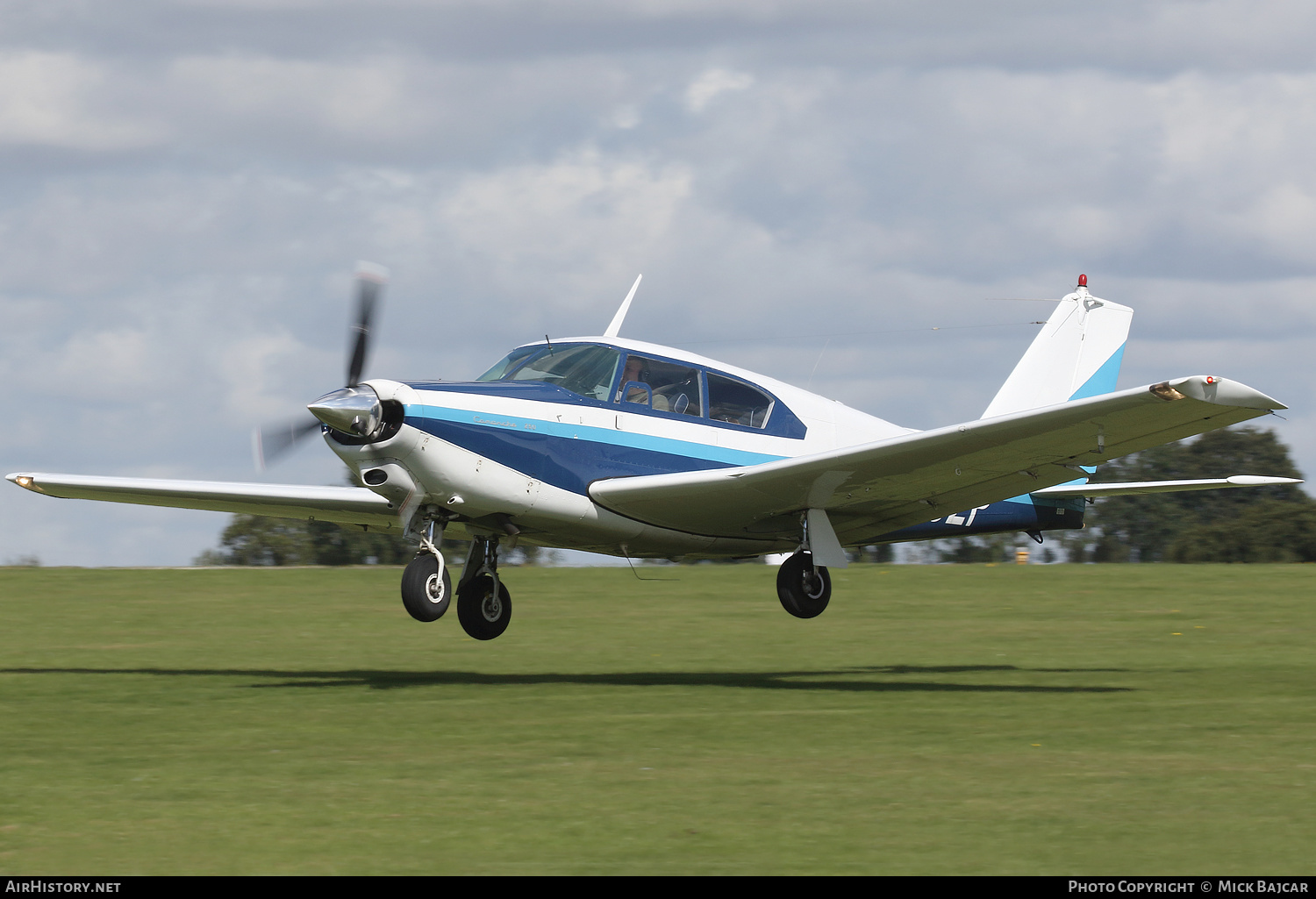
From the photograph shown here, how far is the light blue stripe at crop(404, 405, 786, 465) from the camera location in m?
13.3

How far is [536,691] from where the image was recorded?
13094mm

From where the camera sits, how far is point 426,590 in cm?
1282

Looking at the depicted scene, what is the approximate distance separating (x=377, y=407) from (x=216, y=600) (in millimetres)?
12874

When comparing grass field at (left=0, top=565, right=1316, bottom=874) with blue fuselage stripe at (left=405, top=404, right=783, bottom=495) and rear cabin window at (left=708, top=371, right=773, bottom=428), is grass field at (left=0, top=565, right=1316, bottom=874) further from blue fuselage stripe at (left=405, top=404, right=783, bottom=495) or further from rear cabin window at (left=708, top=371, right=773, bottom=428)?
rear cabin window at (left=708, top=371, right=773, bottom=428)

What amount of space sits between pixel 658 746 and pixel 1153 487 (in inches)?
335

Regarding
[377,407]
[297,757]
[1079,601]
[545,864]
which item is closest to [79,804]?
[297,757]

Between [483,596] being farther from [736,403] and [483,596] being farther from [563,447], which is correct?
[736,403]

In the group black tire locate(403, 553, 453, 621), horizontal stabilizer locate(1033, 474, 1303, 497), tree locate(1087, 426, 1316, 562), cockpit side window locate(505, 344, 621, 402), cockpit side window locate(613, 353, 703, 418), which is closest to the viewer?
black tire locate(403, 553, 453, 621)

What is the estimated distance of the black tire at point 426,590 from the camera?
42.0 feet

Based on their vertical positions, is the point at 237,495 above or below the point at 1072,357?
below

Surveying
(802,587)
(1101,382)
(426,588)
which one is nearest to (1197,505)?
(1101,382)

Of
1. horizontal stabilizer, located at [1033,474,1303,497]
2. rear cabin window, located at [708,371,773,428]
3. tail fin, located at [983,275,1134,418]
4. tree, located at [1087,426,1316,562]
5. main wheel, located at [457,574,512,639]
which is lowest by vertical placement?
main wheel, located at [457,574,512,639]

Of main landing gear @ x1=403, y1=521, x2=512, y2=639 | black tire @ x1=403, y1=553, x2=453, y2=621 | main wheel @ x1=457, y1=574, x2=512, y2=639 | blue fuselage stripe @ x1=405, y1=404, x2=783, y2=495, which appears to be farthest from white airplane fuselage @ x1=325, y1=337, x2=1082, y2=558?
black tire @ x1=403, y1=553, x2=453, y2=621

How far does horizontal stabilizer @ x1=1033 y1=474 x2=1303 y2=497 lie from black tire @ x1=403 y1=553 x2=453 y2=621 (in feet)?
20.9
